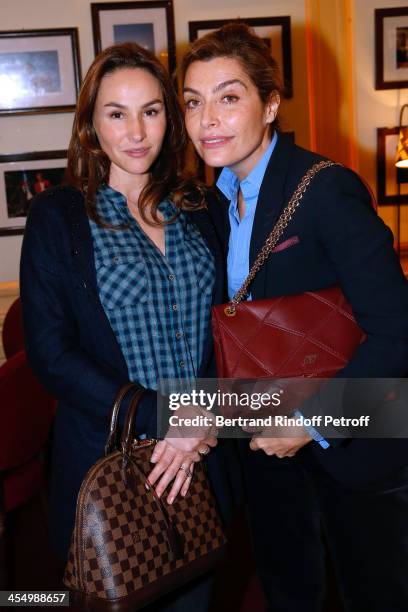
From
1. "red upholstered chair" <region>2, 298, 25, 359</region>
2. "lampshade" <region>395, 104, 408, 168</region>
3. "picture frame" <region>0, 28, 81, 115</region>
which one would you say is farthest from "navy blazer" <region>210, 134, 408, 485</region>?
"picture frame" <region>0, 28, 81, 115</region>

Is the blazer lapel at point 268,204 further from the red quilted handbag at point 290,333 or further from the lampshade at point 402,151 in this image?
the lampshade at point 402,151

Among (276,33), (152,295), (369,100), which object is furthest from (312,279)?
(369,100)

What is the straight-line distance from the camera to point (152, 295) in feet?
5.66

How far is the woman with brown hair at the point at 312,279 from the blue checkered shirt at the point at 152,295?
102 millimetres

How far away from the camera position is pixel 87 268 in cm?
167

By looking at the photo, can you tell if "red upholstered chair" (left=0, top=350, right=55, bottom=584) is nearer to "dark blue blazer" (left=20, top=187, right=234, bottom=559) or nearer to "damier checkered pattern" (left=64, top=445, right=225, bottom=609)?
"dark blue blazer" (left=20, top=187, right=234, bottom=559)

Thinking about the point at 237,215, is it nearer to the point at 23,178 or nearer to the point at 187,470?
the point at 187,470

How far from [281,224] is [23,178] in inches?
99.7

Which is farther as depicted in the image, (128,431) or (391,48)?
(391,48)

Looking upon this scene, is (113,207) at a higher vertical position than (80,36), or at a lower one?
lower

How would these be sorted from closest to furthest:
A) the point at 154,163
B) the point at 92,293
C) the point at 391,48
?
the point at 92,293 < the point at 154,163 < the point at 391,48

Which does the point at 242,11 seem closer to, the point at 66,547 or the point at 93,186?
the point at 93,186

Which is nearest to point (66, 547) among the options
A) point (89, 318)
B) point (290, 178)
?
point (89, 318)

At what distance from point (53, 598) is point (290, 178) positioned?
1873 millimetres
